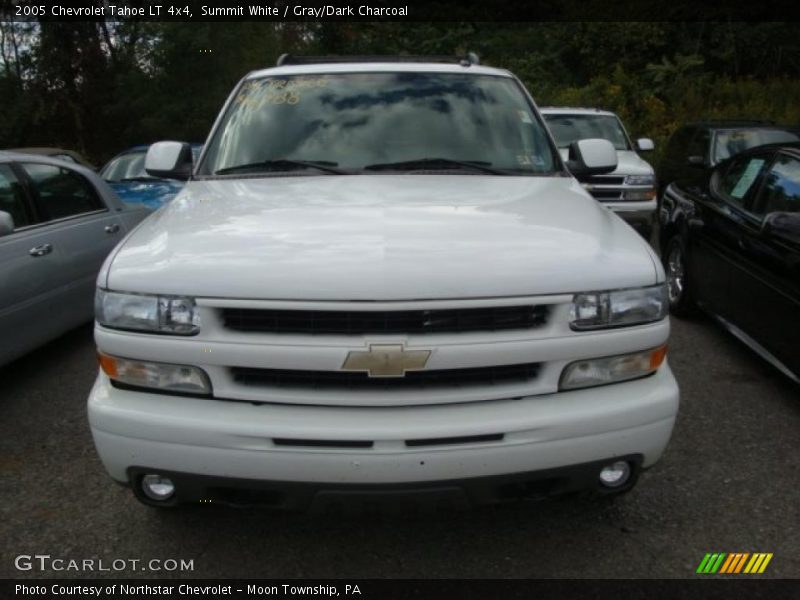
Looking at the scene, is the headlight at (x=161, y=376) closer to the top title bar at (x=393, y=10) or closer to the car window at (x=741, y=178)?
the car window at (x=741, y=178)

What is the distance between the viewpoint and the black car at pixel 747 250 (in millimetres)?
4277

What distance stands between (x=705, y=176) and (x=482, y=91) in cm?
290

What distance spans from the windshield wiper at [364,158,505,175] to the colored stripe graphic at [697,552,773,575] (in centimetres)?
194

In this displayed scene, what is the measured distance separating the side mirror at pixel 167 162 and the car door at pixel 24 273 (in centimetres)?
108

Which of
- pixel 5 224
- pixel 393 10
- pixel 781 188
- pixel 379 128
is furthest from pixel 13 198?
pixel 393 10

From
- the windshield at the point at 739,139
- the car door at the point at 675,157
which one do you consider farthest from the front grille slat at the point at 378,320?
the car door at the point at 675,157

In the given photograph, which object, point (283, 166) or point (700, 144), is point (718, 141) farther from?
point (283, 166)

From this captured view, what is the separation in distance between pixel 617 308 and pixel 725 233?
3162mm

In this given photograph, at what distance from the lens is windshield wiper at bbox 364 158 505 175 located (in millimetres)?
3641

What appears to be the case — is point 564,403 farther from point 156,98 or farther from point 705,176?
point 156,98

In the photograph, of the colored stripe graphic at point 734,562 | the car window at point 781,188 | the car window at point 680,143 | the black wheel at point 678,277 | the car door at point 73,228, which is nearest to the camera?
the colored stripe graphic at point 734,562

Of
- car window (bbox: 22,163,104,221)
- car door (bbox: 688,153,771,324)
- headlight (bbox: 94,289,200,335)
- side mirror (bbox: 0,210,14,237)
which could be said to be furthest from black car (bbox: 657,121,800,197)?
headlight (bbox: 94,289,200,335)

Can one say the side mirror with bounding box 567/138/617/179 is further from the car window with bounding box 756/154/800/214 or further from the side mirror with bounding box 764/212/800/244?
the car window with bounding box 756/154/800/214

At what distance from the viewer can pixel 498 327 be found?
97.2 inches
